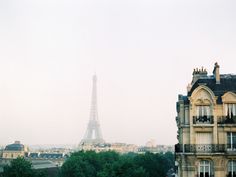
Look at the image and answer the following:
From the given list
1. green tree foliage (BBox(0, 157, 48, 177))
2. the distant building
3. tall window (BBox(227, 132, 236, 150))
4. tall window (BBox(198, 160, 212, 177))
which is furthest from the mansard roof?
green tree foliage (BBox(0, 157, 48, 177))

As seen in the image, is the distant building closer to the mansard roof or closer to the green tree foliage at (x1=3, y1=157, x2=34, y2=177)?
the mansard roof

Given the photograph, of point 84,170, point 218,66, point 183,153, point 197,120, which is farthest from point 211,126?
point 84,170

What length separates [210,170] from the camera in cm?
3709

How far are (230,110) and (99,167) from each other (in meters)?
68.1

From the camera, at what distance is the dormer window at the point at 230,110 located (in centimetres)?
3739

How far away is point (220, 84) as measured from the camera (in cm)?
3988

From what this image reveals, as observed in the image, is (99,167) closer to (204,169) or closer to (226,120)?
(204,169)

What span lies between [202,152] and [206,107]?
4518 millimetres

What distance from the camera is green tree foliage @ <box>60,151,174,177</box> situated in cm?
6559

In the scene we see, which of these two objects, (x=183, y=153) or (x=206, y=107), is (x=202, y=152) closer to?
(x=183, y=153)

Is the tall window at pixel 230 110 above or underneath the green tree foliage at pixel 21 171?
above

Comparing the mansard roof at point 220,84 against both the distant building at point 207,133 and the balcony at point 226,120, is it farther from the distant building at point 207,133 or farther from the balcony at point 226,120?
the balcony at point 226,120

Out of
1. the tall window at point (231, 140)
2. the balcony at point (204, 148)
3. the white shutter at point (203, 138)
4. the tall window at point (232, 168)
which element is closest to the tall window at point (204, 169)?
the balcony at point (204, 148)

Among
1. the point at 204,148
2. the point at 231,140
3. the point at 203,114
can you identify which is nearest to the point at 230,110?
the point at 203,114
